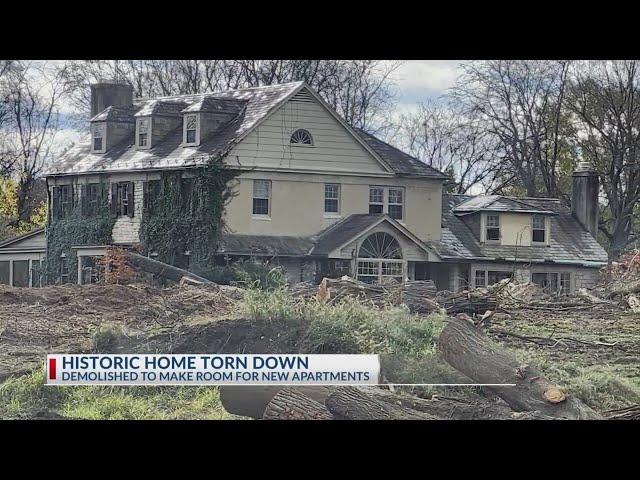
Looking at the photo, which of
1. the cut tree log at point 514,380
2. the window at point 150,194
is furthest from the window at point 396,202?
the window at point 150,194

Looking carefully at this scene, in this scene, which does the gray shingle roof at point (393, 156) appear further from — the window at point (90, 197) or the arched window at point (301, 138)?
the window at point (90, 197)

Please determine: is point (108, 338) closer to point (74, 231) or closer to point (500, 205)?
point (74, 231)

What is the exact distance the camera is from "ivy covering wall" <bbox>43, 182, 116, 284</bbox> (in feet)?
31.3

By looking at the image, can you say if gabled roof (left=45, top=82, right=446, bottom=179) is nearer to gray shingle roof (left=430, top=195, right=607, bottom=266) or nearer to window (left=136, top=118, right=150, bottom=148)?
window (left=136, top=118, right=150, bottom=148)

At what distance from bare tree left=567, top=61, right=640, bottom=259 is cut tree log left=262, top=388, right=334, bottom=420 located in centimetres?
279

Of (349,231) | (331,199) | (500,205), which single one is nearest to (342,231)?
(349,231)

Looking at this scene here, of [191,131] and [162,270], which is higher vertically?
[191,131]

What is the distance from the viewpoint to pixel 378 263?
9594 millimetres

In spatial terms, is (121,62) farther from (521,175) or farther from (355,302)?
(521,175)

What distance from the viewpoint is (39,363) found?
9219mm

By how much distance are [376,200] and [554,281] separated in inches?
62.7

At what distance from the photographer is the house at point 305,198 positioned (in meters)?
9.55
